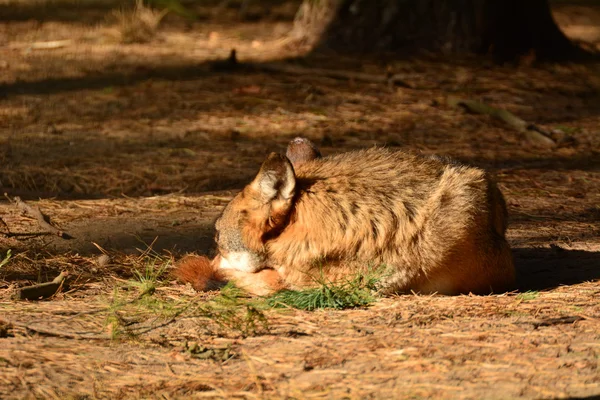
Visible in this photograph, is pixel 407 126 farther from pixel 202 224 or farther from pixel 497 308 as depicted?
pixel 497 308

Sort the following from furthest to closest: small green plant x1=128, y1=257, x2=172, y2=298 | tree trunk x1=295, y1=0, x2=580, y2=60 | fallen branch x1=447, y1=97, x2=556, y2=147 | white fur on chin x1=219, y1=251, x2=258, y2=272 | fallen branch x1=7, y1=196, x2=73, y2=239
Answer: tree trunk x1=295, y1=0, x2=580, y2=60, fallen branch x1=447, y1=97, x2=556, y2=147, fallen branch x1=7, y1=196, x2=73, y2=239, small green plant x1=128, y1=257, x2=172, y2=298, white fur on chin x1=219, y1=251, x2=258, y2=272

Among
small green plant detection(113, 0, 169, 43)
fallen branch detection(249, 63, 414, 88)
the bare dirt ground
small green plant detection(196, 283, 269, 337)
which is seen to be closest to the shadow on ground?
the bare dirt ground

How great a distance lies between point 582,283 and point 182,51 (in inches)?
404

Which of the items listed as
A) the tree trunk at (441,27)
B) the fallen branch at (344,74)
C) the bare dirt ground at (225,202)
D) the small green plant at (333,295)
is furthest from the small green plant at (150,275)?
the tree trunk at (441,27)

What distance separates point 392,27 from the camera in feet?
44.5

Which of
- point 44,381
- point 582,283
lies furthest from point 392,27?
point 44,381

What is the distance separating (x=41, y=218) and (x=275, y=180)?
2789mm

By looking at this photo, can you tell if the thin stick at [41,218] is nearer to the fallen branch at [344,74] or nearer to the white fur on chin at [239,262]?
the white fur on chin at [239,262]

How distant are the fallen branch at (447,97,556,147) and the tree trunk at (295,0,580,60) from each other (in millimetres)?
2087

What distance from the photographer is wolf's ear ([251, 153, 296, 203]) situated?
5027 millimetres

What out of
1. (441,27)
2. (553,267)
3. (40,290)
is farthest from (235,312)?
(441,27)

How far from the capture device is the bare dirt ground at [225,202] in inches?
162

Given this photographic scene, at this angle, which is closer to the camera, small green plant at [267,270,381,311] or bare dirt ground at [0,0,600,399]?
bare dirt ground at [0,0,600,399]

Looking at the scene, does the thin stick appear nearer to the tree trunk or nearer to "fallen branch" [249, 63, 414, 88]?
"fallen branch" [249, 63, 414, 88]
